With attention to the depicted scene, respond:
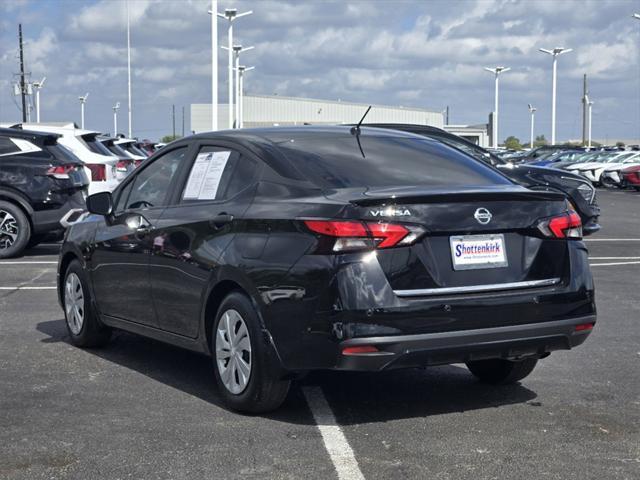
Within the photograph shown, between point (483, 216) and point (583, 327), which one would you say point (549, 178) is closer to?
point (583, 327)

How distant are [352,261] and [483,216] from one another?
76cm

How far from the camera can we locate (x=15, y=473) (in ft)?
16.6

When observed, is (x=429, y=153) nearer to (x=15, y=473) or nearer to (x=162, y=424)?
(x=162, y=424)

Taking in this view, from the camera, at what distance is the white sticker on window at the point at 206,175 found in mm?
6637

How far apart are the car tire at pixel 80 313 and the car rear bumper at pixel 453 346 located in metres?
3.07

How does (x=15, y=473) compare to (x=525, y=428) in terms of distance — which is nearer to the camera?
(x=15, y=473)

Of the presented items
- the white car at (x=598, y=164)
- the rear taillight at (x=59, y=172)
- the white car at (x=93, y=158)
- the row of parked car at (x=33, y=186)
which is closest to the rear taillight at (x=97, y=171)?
the white car at (x=93, y=158)

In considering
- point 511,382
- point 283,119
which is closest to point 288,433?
point 511,382

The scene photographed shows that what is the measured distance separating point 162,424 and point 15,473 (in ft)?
3.43

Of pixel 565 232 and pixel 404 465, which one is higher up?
pixel 565 232

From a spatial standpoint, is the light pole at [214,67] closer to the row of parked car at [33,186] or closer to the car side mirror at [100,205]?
the row of parked car at [33,186]

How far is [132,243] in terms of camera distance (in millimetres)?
7309

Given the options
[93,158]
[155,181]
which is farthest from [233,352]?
[93,158]

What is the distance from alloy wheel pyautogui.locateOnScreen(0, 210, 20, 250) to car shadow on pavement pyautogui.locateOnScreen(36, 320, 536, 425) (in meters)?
7.36
